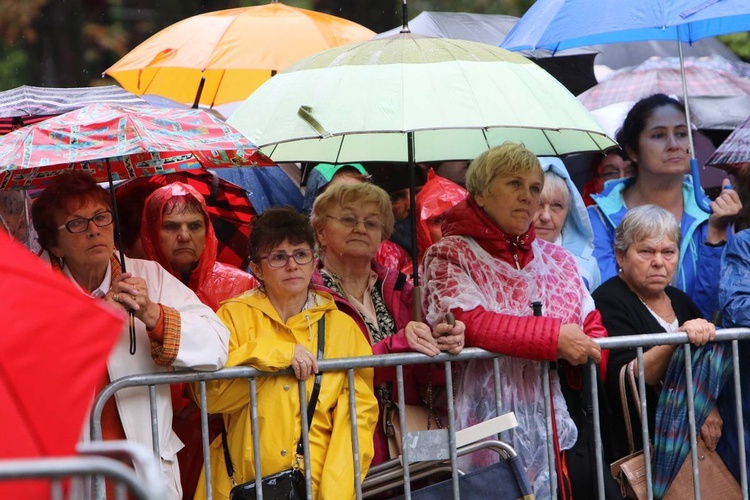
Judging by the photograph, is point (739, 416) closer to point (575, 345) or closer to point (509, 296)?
point (575, 345)

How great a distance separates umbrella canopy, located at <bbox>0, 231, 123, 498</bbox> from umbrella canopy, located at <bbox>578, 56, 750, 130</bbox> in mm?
5858

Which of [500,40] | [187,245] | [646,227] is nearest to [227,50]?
[500,40]

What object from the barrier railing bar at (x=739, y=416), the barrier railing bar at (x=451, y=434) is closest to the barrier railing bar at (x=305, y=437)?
the barrier railing bar at (x=451, y=434)

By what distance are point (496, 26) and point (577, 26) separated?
2.98 meters

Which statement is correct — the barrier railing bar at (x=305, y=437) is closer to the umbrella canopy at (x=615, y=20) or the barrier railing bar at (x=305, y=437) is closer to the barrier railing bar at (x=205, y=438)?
the barrier railing bar at (x=205, y=438)

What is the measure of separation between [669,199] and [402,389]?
7.97ft

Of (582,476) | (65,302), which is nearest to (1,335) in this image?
(65,302)

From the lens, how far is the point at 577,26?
240 inches

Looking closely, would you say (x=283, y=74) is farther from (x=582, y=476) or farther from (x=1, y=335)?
(x=1, y=335)

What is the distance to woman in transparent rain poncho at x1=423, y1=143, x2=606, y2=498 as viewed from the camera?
516 cm

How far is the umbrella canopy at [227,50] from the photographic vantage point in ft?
24.8

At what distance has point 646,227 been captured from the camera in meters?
5.77

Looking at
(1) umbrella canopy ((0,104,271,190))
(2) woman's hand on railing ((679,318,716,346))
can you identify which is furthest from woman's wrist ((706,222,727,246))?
(1) umbrella canopy ((0,104,271,190))

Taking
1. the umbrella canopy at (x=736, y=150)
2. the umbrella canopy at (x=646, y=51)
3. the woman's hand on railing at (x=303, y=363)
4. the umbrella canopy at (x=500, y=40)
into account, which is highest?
the umbrella canopy at (x=646, y=51)
